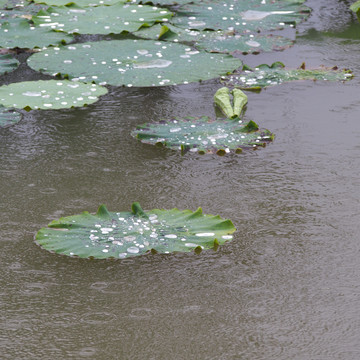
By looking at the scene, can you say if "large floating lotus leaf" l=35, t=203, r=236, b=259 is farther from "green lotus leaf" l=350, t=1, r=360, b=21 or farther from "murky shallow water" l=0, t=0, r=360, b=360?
"green lotus leaf" l=350, t=1, r=360, b=21

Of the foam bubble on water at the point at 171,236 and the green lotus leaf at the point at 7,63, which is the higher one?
the green lotus leaf at the point at 7,63

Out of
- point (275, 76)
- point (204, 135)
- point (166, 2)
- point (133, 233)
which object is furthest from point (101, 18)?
point (133, 233)

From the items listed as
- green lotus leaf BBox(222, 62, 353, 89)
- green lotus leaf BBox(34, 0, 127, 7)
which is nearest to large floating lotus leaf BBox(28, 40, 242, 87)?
green lotus leaf BBox(222, 62, 353, 89)

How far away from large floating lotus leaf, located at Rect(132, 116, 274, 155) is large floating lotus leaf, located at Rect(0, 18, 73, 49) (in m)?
1.38

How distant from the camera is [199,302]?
7.34ft

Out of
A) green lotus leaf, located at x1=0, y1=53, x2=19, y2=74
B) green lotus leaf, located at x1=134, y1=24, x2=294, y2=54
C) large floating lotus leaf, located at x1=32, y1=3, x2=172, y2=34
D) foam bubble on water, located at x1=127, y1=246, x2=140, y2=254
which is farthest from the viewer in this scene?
large floating lotus leaf, located at x1=32, y1=3, x2=172, y2=34

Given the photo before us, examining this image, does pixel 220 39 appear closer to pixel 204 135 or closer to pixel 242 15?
pixel 242 15

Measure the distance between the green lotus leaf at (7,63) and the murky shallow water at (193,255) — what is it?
0.57 m

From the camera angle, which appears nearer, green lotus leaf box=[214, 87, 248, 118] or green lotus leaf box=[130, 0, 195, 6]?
green lotus leaf box=[214, 87, 248, 118]

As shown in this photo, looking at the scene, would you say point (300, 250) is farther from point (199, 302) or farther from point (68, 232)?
point (68, 232)

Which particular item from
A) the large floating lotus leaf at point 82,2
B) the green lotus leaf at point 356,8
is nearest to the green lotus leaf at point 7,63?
the large floating lotus leaf at point 82,2

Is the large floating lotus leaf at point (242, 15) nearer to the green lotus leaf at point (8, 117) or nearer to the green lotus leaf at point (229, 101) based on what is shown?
the green lotus leaf at point (229, 101)

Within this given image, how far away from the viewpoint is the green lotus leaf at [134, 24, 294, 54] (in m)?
4.45

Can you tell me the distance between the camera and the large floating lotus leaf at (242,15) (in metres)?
4.81
